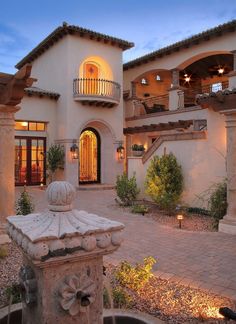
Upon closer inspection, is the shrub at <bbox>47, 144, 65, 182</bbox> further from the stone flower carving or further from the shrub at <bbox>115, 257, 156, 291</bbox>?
the stone flower carving

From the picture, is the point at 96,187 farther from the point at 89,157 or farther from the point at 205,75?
the point at 205,75

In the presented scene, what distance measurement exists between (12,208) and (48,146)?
10.9 m

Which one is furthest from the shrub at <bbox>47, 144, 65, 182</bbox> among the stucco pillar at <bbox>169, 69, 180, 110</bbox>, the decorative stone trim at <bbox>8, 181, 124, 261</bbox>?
the decorative stone trim at <bbox>8, 181, 124, 261</bbox>

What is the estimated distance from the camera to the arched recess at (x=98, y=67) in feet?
56.5

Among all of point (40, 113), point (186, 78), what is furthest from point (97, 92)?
point (186, 78)

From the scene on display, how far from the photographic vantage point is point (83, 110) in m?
16.8

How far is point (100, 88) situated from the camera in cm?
1752

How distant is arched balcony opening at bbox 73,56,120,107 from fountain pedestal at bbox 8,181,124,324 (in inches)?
578

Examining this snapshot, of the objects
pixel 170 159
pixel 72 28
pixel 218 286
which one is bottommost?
pixel 218 286

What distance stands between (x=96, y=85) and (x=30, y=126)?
4.23 meters

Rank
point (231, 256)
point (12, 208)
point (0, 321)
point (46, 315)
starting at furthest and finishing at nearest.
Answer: point (12, 208), point (231, 256), point (0, 321), point (46, 315)

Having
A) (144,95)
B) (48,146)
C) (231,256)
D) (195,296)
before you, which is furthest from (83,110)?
(195,296)

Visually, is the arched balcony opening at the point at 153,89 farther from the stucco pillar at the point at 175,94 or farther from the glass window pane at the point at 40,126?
the glass window pane at the point at 40,126

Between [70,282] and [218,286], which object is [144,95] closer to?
[218,286]
